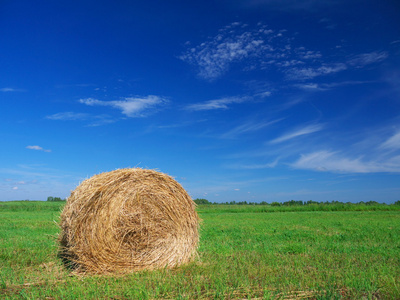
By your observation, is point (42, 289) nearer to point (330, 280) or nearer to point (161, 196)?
point (161, 196)

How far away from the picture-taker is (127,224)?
283 inches

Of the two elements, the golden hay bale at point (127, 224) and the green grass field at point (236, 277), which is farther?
the golden hay bale at point (127, 224)

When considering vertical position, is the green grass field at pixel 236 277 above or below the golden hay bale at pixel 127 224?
below

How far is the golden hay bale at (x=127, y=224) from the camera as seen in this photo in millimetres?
6824

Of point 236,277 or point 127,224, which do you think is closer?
point 236,277

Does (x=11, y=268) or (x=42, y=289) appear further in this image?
(x=11, y=268)

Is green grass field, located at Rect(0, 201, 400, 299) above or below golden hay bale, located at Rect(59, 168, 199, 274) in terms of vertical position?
below

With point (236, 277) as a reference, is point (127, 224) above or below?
above

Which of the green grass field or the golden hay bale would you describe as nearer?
the green grass field

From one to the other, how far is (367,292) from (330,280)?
749 millimetres

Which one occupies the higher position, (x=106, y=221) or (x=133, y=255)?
(x=106, y=221)

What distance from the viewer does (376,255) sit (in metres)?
7.86

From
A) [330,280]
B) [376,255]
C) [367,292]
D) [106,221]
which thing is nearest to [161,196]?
[106,221]

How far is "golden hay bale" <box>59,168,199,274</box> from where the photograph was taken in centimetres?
682
